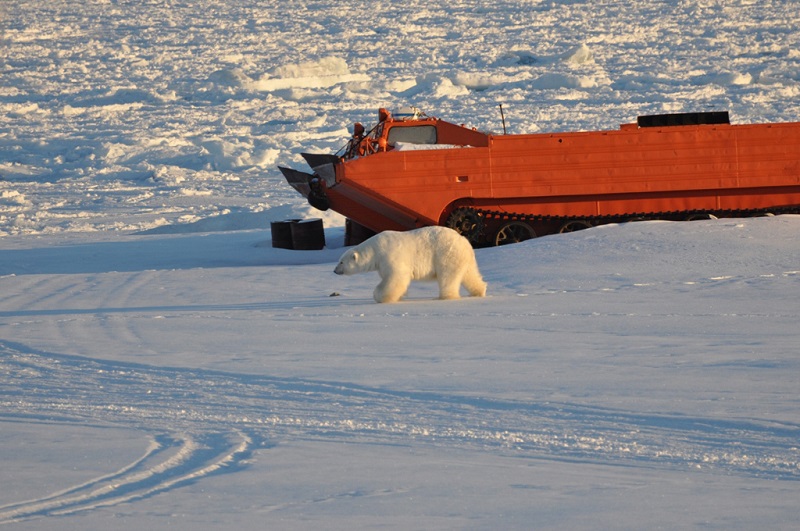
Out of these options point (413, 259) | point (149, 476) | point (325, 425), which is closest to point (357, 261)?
point (413, 259)

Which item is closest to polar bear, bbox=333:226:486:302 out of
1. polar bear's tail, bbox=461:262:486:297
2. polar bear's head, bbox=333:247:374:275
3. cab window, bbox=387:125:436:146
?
polar bear's head, bbox=333:247:374:275

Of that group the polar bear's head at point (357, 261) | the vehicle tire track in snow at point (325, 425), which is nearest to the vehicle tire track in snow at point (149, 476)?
the vehicle tire track in snow at point (325, 425)

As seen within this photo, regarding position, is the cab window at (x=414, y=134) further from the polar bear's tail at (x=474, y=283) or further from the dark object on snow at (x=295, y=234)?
the polar bear's tail at (x=474, y=283)

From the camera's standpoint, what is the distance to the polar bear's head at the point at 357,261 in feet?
29.4

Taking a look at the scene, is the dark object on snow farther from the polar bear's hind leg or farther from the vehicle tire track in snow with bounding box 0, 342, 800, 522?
the vehicle tire track in snow with bounding box 0, 342, 800, 522

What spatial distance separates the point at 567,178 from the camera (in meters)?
14.0

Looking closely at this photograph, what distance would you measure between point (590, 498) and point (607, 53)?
1245 inches

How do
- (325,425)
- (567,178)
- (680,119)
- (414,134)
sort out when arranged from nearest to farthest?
(325,425), (567,178), (680,119), (414,134)

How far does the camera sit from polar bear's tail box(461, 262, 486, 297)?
9156 mm

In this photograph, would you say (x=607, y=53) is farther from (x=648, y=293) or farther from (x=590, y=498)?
(x=590, y=498)

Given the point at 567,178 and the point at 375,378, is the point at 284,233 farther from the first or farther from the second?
the point at 375,378

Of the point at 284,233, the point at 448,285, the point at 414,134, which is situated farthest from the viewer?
the point at 284,233

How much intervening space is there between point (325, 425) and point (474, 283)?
4.51 m

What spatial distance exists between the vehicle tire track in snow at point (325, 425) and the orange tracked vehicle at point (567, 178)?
25.9ft
